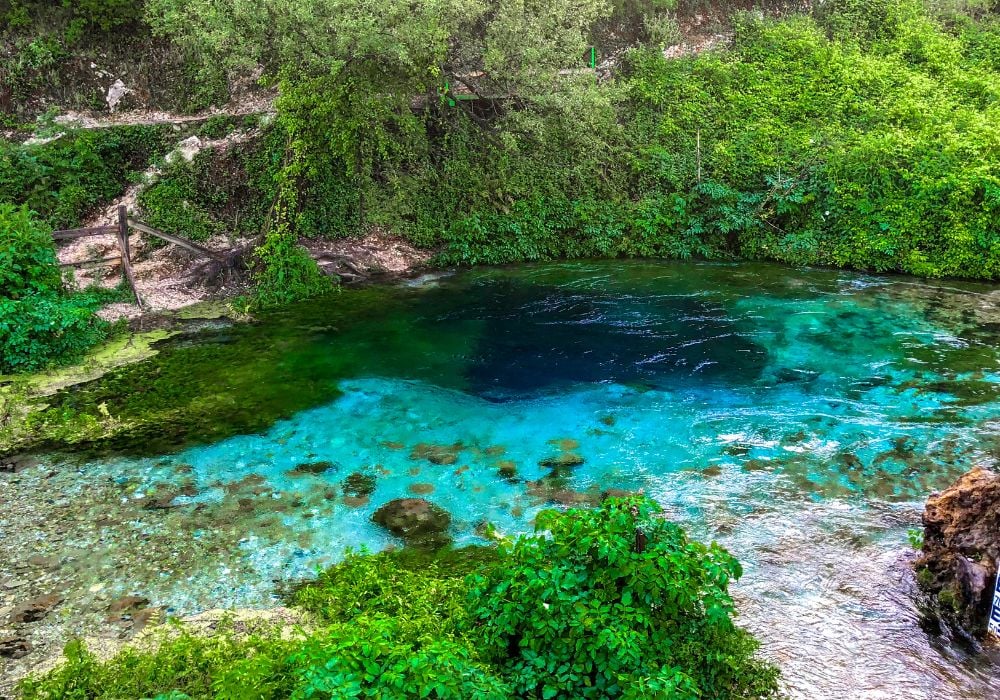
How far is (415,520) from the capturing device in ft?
31.1

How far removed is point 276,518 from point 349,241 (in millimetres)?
11102

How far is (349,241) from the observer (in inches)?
764

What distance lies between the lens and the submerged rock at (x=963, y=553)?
24.3 ft

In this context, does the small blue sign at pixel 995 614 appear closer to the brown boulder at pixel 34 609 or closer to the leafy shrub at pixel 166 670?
the leafy shrub at pixel 166 670

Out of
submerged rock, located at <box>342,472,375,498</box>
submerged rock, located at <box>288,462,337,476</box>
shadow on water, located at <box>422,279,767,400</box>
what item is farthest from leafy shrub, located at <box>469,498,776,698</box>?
shadow on water, located at <box>422,279,767,400</box>

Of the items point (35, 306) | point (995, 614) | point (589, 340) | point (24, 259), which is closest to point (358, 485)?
point (589, 340)

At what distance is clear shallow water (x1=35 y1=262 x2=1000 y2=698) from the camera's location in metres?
8.06

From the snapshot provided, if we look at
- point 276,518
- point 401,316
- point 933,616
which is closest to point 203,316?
point 401,316

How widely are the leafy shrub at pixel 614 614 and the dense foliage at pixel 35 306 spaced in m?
10.8

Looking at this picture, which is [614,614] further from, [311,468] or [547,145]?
[547,145]

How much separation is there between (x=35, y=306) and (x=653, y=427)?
1094cm

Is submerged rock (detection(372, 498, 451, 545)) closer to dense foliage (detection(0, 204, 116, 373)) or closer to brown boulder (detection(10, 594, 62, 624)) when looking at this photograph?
brown boulder (detection(10, 594, 62, 624))

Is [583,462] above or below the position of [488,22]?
below

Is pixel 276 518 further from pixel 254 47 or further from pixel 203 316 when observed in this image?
pixel 254 47
